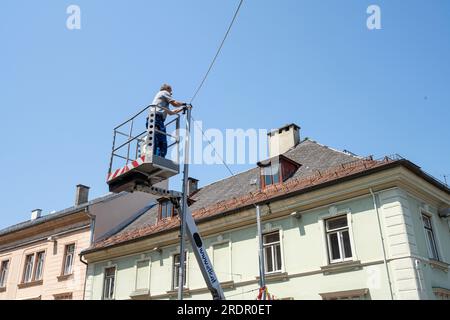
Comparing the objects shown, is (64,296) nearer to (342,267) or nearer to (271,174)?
(271,174)

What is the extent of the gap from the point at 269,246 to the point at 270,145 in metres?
7.68

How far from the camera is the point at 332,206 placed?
15273 millimetres

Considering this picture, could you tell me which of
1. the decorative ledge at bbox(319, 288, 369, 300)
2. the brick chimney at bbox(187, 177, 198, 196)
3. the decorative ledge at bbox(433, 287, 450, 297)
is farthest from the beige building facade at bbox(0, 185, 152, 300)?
the decorative ledge at bbox(433, 287, 450, 297)

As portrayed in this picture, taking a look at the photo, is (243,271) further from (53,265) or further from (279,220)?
(53,265)

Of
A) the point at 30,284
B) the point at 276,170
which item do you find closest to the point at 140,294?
the point at 276,170

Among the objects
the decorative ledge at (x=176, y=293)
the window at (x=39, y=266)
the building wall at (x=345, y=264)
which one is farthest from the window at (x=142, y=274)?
the window at (x=39, y=266)

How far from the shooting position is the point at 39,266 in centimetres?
2589

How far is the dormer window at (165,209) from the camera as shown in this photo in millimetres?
22156

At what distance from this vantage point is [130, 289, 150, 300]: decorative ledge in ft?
64.6

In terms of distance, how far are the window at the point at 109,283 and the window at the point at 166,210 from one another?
3.62m

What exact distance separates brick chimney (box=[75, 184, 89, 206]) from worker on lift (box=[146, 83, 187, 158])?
69.8 feet

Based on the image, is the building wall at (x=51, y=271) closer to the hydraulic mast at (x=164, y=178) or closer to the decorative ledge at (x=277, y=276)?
the decorative ledge at (x=277, y=276)
